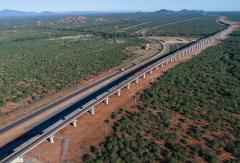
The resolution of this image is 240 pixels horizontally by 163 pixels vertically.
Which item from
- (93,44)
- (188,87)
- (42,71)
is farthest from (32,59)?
(188,87)

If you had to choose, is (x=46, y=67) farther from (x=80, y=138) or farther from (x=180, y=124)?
(x=180, y=124)

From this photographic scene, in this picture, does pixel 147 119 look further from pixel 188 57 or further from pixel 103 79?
pixel 188 57

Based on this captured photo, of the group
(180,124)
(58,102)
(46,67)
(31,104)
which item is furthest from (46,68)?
(180,124)

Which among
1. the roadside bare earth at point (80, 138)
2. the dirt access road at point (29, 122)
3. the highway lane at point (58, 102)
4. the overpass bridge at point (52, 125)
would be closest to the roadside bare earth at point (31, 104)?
the highway lane at point (58, 102)

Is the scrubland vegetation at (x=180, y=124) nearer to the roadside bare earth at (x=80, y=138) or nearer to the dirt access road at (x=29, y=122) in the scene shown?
the roadside bare earth at (x=80, y=138)

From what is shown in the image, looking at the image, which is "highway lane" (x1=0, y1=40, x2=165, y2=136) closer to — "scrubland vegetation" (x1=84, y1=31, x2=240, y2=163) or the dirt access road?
the dirt access road

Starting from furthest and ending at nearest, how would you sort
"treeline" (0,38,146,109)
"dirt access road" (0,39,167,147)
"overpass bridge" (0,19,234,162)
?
"treeline" (0,38,146,109)
"dirt access road" (0,39,167,147)
"overpass bridge" (0,19,234,162)

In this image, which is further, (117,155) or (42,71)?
(42,71)

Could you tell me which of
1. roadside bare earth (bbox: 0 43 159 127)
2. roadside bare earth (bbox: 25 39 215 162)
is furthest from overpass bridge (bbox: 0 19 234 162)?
roadside bare earth (bbox: 0 43 159 127)

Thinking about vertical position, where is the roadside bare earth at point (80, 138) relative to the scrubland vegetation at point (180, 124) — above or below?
above
